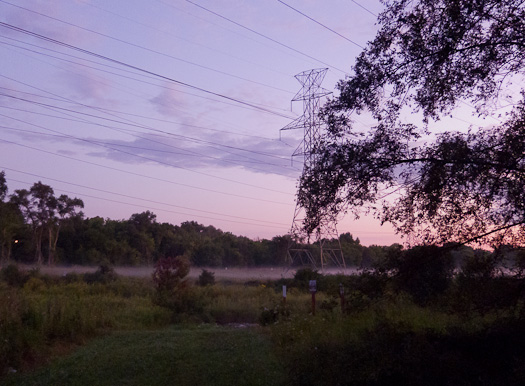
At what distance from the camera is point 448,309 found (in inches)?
337

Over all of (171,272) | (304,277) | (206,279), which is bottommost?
(206,279)

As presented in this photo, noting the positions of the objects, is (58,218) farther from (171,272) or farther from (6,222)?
(171,272)

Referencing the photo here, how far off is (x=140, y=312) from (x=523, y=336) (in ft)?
52.2

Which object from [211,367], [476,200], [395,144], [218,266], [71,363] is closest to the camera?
[476,200]

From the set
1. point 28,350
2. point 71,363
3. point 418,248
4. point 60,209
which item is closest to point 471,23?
point 418,248

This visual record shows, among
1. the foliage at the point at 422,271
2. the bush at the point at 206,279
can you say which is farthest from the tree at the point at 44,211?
the foliage at the point at 422,271

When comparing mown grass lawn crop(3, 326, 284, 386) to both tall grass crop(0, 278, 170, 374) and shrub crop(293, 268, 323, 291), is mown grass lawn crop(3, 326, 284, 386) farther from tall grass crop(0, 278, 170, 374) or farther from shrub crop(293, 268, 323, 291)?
shrub crop(293, 268, 323, 291)

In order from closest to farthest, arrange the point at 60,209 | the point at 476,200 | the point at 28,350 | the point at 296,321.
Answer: the point at 476,200 → the point at 28,350 → the point at 296,321 → the point at 60,209

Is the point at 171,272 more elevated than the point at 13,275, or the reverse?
the point at 171,272

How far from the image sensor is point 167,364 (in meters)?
11.4

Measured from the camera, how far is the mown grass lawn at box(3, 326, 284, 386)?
10.0 m

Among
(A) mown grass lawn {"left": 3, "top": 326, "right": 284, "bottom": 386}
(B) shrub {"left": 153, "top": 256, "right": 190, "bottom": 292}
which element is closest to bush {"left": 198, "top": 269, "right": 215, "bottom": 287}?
(B) shrub {"left": 153, "top": 256, "right": 190, "bottom": 292}

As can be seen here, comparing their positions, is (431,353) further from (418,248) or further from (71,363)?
(71,363)

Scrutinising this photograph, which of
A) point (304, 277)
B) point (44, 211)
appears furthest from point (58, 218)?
point (304, 277)
